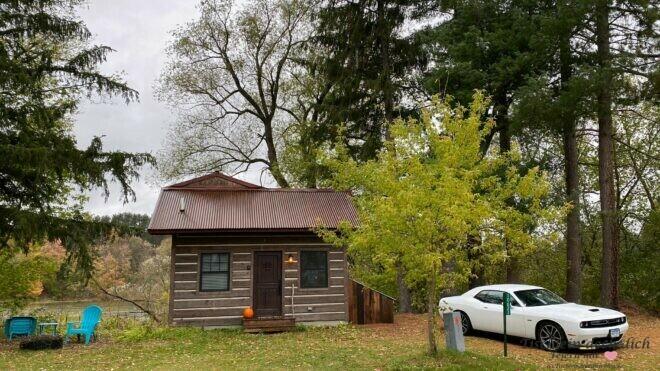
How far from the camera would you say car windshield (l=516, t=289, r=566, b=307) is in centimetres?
1195

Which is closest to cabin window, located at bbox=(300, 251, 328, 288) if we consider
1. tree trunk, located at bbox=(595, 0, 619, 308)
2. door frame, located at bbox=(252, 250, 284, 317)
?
door frame, located at bbox=(252, 250, 284, 317)

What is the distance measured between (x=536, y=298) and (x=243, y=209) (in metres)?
8.81

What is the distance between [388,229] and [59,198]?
1675cm

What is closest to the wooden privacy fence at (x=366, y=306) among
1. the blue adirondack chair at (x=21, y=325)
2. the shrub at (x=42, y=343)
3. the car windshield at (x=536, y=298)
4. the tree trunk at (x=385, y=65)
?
the car windshield at (x=536, y=298)

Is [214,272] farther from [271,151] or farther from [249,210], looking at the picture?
[271,151]

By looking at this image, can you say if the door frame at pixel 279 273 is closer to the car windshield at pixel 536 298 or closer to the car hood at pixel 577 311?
the car windshield at pixel 536 298

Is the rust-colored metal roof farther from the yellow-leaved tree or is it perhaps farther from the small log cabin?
the yellow-leaved tree

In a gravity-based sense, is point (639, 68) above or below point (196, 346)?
above

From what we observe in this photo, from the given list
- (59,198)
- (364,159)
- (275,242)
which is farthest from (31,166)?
(364,159)

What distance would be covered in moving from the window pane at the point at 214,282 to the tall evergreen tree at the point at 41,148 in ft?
11.5

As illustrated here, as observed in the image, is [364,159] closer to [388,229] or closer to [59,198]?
[388,229]

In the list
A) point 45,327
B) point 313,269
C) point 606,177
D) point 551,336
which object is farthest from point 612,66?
point 45,327

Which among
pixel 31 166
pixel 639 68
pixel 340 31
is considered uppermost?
pixel 340 31

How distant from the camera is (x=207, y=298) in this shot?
49.4 feet
